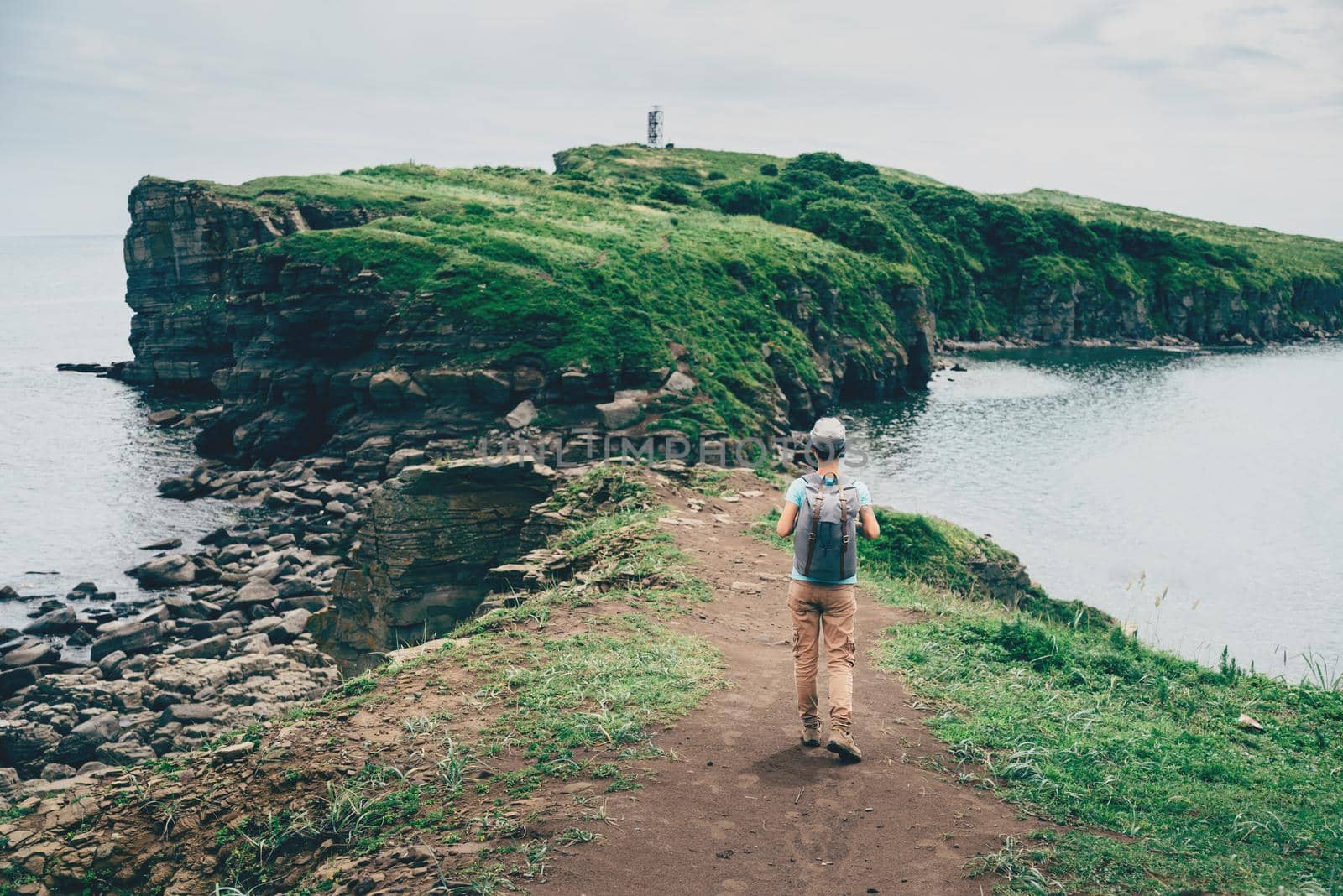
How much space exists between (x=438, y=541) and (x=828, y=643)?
44.9 feet

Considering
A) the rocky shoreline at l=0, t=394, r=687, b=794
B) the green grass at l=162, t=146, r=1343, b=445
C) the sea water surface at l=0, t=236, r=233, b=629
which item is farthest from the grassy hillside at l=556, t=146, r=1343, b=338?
the rocky shoreline at l=0, t=394, r=687, b=794

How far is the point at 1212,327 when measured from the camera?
11244 cm

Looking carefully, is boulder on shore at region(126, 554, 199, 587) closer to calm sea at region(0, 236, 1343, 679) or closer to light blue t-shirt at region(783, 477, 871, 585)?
calm sea at region(0, 236, 1343, 679)

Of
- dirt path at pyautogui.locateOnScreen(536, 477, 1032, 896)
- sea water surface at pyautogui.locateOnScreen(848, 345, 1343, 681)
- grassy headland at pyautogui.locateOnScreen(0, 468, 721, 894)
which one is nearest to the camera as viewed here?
dirt path at pyautogui.locateOnScreen(536, 477, 1032, 896)

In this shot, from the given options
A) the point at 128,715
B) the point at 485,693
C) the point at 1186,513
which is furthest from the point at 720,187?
the point at 485,693

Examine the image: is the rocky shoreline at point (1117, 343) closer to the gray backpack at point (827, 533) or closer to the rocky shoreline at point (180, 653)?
the rocky shoreline at point (180, 653)

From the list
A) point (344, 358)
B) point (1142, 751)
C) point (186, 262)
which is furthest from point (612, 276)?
point (1142, 751)

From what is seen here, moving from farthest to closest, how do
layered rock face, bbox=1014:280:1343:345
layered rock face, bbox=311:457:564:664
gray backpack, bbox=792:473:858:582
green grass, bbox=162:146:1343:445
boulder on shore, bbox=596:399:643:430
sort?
1. layered rock face, bbox=1014:280:1343:345
2. green grass, bbox=162:146:1343:445
3. boulder on shore, bbox=596:399:643:430
4. layered rock face, bbox=311:457:564:664
5. gray backpack, bbox=792:473:858:582

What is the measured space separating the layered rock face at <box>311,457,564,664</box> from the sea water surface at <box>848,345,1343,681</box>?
42.4 feet

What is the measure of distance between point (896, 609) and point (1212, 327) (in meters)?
118

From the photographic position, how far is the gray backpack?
833 centimetres

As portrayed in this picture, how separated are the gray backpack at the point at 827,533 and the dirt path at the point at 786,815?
180cm

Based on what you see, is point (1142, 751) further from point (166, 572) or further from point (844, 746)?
point (166, 572)

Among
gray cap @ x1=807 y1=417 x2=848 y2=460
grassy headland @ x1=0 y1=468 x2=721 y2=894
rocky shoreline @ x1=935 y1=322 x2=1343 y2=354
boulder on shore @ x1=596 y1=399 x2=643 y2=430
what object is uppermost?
rocky shoreline @ x1=935 y1=322 x2=1343 y2=354
